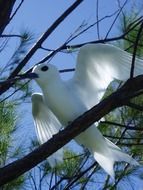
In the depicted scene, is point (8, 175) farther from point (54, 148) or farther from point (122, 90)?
point (122, 90)

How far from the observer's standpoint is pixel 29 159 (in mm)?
1183

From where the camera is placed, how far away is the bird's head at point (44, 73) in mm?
1605

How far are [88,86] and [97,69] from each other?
0.23ft

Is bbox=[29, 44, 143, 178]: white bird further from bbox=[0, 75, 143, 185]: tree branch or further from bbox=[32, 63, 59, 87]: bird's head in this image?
bbox=[0, 75, 143, 185]: tree branch

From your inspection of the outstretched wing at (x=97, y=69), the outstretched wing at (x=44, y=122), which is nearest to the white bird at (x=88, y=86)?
the outstretched wing at (x=97, y=69)

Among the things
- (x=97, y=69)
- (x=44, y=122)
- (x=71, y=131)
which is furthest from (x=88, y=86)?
(x=71, y=131)

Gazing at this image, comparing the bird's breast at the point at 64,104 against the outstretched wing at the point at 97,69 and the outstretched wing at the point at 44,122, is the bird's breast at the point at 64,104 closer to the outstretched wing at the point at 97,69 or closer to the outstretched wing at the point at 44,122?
the outstretched wing at the point at 97,69

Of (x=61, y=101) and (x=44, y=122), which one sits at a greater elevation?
(x=61, y=101)

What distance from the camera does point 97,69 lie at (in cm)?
161

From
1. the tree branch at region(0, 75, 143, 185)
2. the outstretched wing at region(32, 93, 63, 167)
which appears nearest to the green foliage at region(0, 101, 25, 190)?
the outstretched wing at region(32, 93, 63, 167)

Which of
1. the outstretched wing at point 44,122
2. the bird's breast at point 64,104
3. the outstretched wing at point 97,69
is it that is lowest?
the outstretched wing at point 44,122

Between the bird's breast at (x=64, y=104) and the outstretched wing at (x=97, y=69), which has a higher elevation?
the outstretched wing at (x=97, y=69)

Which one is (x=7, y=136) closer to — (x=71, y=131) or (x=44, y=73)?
(x=44, y=73)

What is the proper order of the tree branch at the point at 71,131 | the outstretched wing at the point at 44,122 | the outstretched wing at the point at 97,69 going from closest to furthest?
the tree branch at the point at 71,131, the outstretched wing at the point at 97,69, the outstretched wing at the point at 44,122
